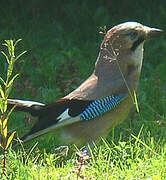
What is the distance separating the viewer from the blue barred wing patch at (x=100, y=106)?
4.12 meters

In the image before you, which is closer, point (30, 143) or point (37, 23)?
point (30, 143)

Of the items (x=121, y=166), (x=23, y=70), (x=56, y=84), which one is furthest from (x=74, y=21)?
(x=121, y=166)

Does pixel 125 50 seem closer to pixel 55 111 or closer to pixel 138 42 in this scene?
pixel 138 42

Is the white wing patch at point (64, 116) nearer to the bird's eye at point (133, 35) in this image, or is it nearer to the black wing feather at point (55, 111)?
the black wing feather at point (55, 111)

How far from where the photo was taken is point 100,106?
162 inches

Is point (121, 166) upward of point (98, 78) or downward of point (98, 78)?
downward

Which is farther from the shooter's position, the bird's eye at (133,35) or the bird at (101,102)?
the bird's eye at (133,35)

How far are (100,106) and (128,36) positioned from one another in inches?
23.9

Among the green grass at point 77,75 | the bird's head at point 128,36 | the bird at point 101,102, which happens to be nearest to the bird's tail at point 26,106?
the bird at point 101,102

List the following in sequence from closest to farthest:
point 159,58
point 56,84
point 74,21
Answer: point 56,84, point 159,58, point 74,21

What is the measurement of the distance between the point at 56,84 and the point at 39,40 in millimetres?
1582

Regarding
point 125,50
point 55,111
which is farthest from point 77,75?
point 55,111

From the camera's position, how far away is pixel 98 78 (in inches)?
169

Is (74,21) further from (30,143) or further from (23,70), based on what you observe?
(30,143)
